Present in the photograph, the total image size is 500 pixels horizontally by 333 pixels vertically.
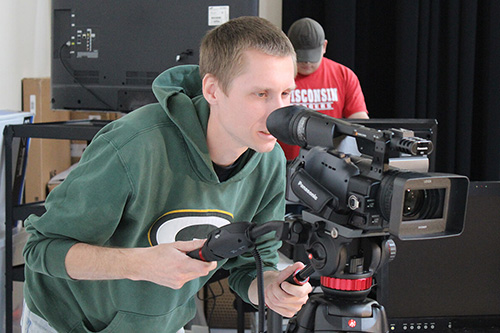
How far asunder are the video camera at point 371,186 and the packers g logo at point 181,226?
0.32 meters

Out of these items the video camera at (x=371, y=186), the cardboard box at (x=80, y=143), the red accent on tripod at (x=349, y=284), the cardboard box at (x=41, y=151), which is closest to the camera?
the video camera at (x=371, y=186)

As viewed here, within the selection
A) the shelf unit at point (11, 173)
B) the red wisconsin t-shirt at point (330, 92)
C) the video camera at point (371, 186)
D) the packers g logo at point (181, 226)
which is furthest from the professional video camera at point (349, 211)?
the red wisconsin t-shirt at point (330, 92)

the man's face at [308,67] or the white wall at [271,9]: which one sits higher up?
the white wall at [271,9]

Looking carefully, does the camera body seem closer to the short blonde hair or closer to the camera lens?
the camera lens

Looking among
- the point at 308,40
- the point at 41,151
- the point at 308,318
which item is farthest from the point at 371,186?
the point at 41,151

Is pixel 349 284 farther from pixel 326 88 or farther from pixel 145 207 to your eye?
pixel 326 88

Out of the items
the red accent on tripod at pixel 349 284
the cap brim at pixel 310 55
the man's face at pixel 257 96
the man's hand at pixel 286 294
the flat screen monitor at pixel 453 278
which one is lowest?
the flat screen monitor at pixel 453 278

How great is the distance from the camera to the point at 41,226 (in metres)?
1.07

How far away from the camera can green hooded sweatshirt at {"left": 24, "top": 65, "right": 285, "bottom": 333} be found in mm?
1052

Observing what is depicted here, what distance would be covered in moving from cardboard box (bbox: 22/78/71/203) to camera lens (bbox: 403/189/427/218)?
2377 millimetres

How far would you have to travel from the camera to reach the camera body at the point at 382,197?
0.76 meters

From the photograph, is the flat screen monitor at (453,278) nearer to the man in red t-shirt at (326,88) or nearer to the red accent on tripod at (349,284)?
the red accent on tripod at (349,284)

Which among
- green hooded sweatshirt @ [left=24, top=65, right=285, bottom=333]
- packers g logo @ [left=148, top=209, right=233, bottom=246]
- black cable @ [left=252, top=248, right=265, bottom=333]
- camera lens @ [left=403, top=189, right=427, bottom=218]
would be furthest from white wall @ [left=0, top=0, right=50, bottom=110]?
camera lens @ [left=403, top=189, right=427, bottom=218]

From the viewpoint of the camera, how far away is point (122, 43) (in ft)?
6.46
